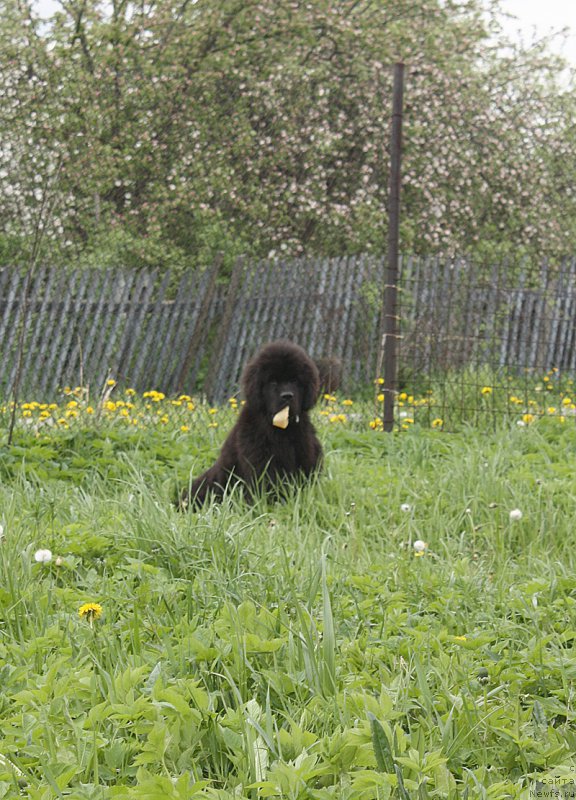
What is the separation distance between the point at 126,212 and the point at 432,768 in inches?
545

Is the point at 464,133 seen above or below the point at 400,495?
above

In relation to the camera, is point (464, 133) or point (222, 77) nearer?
point (222, 77)

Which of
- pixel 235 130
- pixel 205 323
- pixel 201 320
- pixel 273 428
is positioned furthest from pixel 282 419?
pixel 235 130

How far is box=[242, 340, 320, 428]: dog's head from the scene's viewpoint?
5246mm

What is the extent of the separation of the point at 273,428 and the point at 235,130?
1072 cm

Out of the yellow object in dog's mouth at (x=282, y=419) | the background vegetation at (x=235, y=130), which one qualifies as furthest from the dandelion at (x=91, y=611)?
the background vegetation at (x=235, y=130)

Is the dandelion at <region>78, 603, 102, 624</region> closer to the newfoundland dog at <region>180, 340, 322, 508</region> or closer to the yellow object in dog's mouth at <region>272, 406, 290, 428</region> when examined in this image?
the newfoundland dog at <region>180, 340, 322, 508</region>

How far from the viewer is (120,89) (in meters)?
14.5

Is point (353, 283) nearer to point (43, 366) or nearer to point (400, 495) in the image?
point (43, 366)

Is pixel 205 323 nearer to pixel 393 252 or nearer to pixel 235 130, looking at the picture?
pixel 393 252

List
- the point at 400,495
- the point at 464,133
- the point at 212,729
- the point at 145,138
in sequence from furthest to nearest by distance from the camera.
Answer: the point at 464,133
the point at 145,138
the point at 400,495
the point at 212,729

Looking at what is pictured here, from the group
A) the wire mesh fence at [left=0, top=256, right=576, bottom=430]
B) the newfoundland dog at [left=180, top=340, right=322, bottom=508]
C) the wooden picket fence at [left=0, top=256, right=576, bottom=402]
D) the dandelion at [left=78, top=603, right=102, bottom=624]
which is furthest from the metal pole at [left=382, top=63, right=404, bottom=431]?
the dandelion at [left=78, top=603, right=102, bottom=624]

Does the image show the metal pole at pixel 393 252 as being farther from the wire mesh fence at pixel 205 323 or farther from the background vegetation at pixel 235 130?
the background vegetation at pixel 235 130

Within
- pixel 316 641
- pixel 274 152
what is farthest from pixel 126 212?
pixel 316 641
